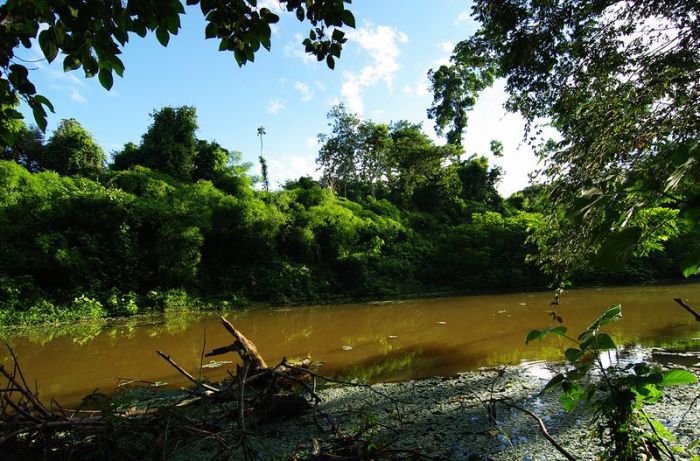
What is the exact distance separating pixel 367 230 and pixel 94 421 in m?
17.5

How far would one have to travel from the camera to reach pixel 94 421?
7.79 feet

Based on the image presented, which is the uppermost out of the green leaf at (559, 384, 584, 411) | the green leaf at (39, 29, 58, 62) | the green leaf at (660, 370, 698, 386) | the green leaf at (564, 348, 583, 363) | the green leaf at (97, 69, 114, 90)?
the green leaf at (39, 29, 58, 62)

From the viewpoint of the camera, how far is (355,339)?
8.20 meters

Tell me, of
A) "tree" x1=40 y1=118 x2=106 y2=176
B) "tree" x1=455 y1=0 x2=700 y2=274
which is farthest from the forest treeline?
"tree" x1=455 y1=0 x2=700 y2=274

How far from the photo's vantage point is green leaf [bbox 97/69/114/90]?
1545mm

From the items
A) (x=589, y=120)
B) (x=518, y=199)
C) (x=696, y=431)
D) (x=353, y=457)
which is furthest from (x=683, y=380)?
(x=518, y=199)

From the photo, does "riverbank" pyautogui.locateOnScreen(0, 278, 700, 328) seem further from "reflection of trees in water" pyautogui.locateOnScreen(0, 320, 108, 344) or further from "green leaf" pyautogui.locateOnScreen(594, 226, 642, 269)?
"green leaf" pyautogui.locateOnScreen(594, 226, 642, 269)

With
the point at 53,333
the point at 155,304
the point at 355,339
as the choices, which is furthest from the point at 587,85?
the point at 155,304

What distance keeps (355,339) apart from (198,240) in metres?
8.79

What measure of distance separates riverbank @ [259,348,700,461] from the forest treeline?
7157mm

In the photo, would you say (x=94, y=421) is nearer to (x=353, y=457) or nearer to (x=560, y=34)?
(x=353, y=457)

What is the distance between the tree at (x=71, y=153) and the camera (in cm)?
1694

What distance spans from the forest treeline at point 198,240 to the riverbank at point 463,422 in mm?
7157

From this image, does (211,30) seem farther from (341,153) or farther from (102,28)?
(341,153)
